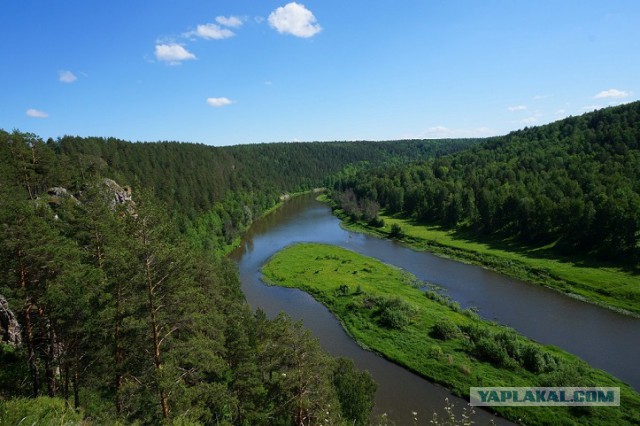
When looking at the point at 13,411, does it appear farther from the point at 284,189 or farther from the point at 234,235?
the point at 284,189

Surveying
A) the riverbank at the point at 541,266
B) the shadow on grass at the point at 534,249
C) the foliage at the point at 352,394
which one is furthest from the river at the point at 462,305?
the shadow on grass at the point at 534,249

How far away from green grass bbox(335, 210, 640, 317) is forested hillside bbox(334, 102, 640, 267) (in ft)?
11.2

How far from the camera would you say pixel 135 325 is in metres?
13.9

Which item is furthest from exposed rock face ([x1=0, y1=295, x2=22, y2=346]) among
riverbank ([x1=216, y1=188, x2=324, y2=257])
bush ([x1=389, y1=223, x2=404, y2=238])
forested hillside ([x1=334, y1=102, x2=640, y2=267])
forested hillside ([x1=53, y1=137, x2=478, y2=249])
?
bush ([x1=389, y1=223, x2=404, y2=238])

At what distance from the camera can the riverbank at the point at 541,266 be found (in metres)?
43.4

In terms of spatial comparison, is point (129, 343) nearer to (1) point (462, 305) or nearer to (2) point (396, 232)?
(1) point (462, 305)

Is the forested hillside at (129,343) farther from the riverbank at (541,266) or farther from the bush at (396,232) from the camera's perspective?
the bush at (396,232)

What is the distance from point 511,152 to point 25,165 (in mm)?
132525

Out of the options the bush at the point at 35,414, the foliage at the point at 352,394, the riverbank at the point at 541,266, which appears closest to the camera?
the bush at the point at 35,414

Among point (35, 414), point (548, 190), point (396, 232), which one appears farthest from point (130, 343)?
point (548, 190)

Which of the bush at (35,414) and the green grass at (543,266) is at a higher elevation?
the bush at (35,414)

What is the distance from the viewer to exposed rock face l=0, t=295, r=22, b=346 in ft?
66.1

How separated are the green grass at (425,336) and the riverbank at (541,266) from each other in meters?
14.8

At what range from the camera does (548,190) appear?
249 feet
